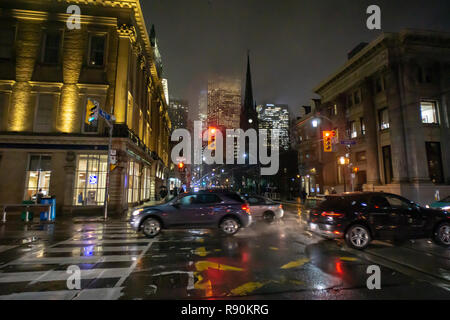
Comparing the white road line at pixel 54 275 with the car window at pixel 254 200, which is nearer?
the white road line at pixel 54 275

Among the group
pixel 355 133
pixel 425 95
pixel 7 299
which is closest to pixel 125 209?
pixel 7 299

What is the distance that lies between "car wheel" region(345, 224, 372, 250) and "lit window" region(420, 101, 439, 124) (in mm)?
25028

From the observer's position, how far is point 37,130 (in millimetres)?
19156

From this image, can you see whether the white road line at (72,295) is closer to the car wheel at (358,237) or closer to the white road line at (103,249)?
the white road line at (103,249)

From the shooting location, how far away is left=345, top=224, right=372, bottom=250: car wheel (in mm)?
7820

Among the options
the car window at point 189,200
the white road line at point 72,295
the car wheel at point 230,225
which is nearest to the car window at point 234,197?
the car wheel at point 230,225

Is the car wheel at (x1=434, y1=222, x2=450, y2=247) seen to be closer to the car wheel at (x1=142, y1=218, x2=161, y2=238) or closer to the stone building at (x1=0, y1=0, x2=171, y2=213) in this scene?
the car wheel at (x1=142, y1=218, x2=161, y2=238)

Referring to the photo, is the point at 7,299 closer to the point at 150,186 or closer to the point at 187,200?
the point at 187,200

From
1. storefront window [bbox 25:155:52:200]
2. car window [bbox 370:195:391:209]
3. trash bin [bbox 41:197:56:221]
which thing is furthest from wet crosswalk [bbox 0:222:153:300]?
storefront window [bbox 25:155:52:200]

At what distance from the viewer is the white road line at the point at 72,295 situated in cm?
430

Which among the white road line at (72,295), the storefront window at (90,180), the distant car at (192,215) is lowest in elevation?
the white road line at (72,295)

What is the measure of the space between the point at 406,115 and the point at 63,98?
3226 cm
